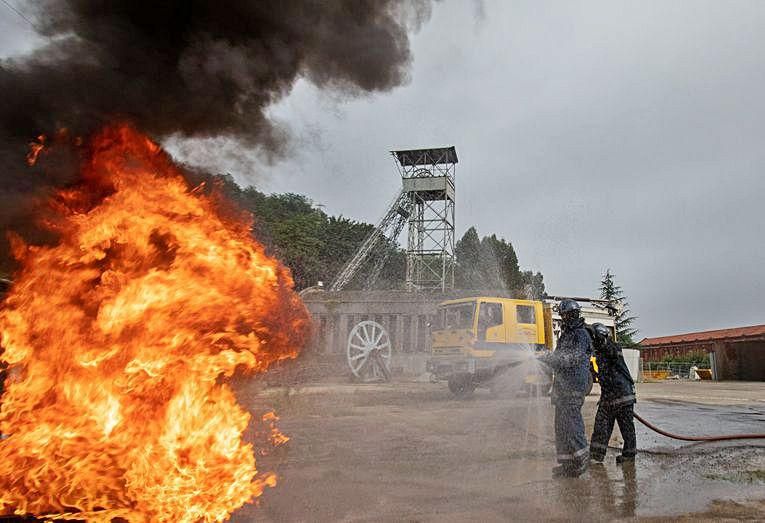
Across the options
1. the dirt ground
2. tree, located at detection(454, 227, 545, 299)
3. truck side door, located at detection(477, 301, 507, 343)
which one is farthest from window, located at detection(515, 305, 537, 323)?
tree, located at detection(454, 227, 545, 299)

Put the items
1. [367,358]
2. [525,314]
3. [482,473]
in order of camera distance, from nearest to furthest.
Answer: [482,473] → [525,314] → [367,358]

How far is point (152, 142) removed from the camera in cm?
508

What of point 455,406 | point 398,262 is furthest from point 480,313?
point 398,262

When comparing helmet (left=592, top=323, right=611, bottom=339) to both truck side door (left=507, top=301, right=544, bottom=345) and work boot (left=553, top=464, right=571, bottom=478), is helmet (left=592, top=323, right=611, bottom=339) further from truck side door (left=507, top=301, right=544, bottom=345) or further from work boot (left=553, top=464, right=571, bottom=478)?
truck side door (left=507, top=301, right=544, bottom=345)

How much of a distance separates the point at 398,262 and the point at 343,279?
13820mm

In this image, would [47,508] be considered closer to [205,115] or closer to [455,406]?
[205,115]

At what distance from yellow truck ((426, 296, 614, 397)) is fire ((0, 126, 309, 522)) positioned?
26.7 ft

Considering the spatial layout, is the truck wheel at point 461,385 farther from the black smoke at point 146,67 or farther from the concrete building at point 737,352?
the concrete building at point 737,352

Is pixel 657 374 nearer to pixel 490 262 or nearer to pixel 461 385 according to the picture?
pixel 490 262

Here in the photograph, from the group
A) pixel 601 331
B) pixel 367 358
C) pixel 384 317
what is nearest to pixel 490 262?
pixel 384 317

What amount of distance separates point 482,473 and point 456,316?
7757mm

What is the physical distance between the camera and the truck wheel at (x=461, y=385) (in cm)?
1276

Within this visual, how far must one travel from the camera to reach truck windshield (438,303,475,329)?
42.4 feet

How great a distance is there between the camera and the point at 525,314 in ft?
43.6
